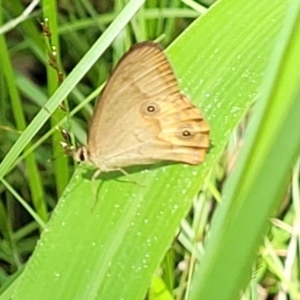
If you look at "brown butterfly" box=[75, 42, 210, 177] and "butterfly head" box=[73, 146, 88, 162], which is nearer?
"brown butterfly" box=[75, 42, 210, 177]

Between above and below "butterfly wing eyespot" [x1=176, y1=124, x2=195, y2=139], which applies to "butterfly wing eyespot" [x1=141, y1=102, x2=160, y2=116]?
above

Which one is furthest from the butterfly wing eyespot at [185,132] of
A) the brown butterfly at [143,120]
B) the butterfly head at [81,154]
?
the butterfly head at [81,154]

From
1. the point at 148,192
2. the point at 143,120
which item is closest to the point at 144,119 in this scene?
the point at 143,120

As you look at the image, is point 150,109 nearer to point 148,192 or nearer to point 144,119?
point 144,119

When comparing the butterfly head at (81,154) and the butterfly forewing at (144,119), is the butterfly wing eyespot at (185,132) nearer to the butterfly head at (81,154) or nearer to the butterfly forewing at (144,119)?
the butterfly forewing at (144,119)

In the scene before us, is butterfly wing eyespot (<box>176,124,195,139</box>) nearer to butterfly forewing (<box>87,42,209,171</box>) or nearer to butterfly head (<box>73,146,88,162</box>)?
butterfly forewing (<box>87,42,209,171</box>)

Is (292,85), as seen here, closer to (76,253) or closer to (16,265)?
(76,253)

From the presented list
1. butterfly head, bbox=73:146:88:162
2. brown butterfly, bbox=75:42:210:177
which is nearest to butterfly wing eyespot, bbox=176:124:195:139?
brown butterfly, bbox=75:42:210:177
